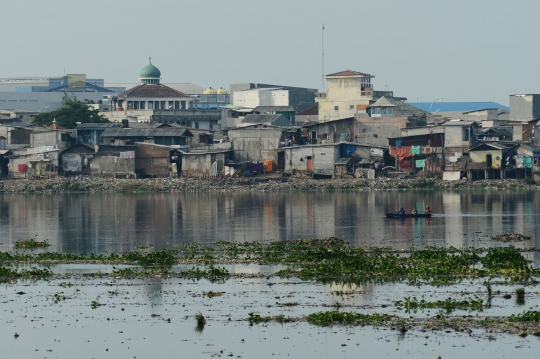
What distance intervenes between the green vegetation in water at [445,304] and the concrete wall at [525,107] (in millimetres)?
76796

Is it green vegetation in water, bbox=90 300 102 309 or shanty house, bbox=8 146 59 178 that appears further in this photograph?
shanty house, bbox=8 146 59 178

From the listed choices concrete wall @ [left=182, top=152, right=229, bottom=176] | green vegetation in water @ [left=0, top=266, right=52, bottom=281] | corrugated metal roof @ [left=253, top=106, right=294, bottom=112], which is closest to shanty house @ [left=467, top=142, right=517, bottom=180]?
concrete wall @ [left=182, top=152, right=229, bottom=176]

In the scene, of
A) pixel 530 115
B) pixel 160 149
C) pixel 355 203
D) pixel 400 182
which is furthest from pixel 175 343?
pixel 530 115

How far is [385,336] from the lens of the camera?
23.5m

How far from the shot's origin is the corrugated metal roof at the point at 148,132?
8544cm

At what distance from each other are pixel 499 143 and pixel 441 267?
1947 inches

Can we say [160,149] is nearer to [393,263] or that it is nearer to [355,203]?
[355,203]

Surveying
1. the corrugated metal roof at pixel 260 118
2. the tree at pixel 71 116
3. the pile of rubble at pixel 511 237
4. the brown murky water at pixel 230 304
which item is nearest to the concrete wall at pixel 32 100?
the tree at pixel 71 116

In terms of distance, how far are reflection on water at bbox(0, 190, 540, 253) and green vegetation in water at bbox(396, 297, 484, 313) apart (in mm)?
13023

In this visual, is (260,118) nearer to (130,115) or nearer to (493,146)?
(130,115)

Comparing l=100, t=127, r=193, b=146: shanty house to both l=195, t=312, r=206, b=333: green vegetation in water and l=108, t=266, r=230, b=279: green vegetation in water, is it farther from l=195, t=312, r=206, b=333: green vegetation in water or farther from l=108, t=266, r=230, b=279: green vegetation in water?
l=195, t=312, r=206, b=333: green vegetation in water

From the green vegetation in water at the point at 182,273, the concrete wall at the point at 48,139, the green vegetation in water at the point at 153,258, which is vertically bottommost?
the green vegetation in water at the point at 182,273

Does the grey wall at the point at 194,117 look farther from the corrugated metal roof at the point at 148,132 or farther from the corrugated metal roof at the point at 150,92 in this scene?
the corrugated metal roof at the point at 148,132

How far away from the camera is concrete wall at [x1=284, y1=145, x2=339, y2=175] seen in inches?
3157
